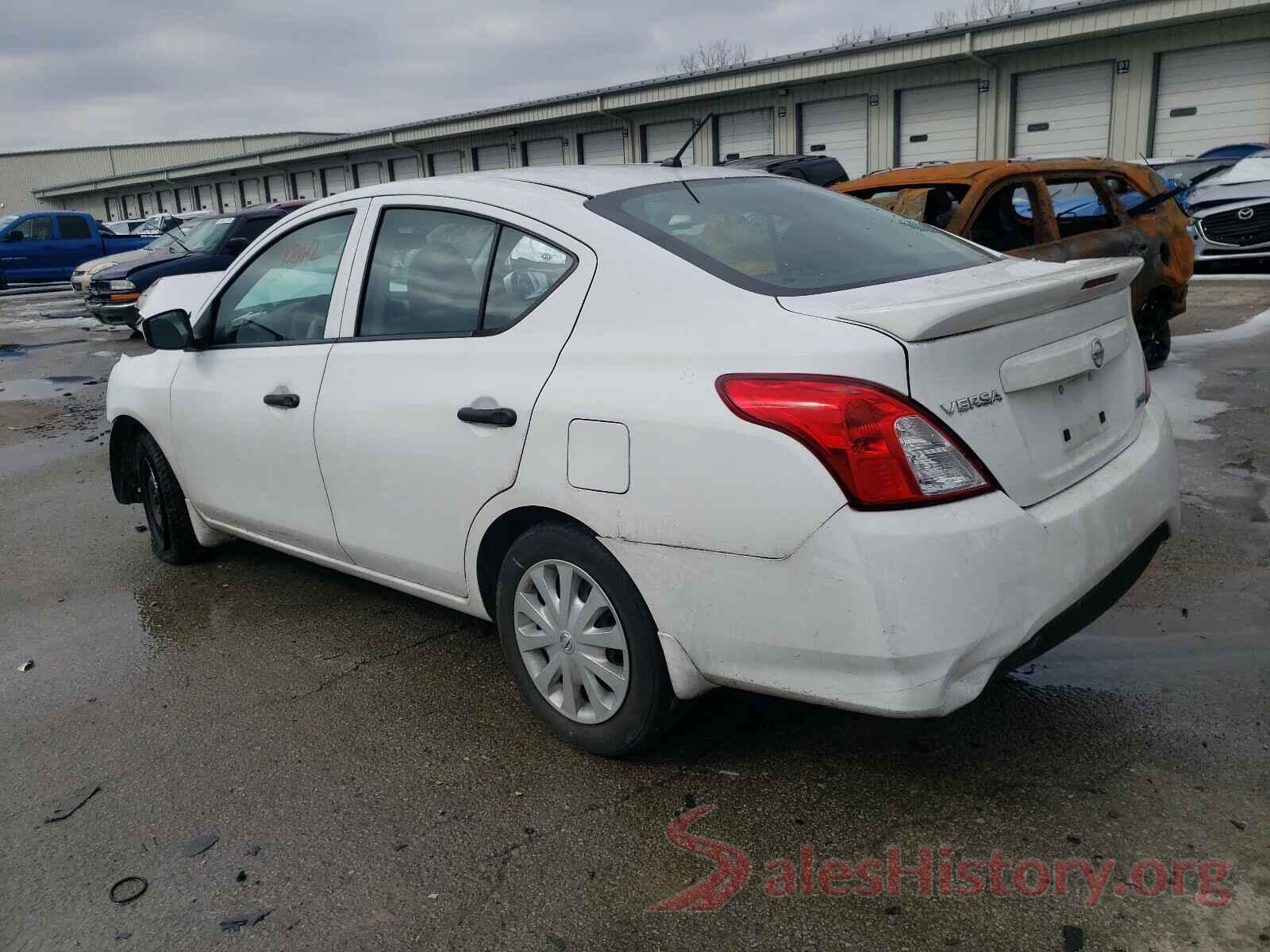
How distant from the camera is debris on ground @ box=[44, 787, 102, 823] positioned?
291cm

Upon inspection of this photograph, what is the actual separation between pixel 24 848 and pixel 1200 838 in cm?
297

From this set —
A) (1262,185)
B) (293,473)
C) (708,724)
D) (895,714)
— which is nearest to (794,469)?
(895,714)

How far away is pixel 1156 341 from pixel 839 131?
58.0ft

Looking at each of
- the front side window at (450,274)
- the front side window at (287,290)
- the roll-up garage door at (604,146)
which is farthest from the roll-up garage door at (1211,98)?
the front side window at (450,274)

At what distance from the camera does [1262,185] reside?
43.5 feet

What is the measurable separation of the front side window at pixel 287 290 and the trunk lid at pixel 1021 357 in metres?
1.91

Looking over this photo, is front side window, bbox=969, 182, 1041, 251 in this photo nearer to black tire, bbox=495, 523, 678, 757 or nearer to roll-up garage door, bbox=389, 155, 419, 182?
black tire, bbox=495, 523, 678, 757

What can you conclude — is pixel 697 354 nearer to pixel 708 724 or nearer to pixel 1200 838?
pixel 708 724

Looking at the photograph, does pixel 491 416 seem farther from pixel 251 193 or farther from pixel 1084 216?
pixel 251 193

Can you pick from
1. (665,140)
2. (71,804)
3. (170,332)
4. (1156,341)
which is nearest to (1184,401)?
(1156,341)

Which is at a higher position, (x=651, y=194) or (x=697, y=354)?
(x=651, y=194)

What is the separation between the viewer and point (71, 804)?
298 centimetres

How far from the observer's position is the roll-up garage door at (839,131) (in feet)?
77.9

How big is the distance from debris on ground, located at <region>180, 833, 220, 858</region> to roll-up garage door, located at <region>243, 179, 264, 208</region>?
4637 centimetres
